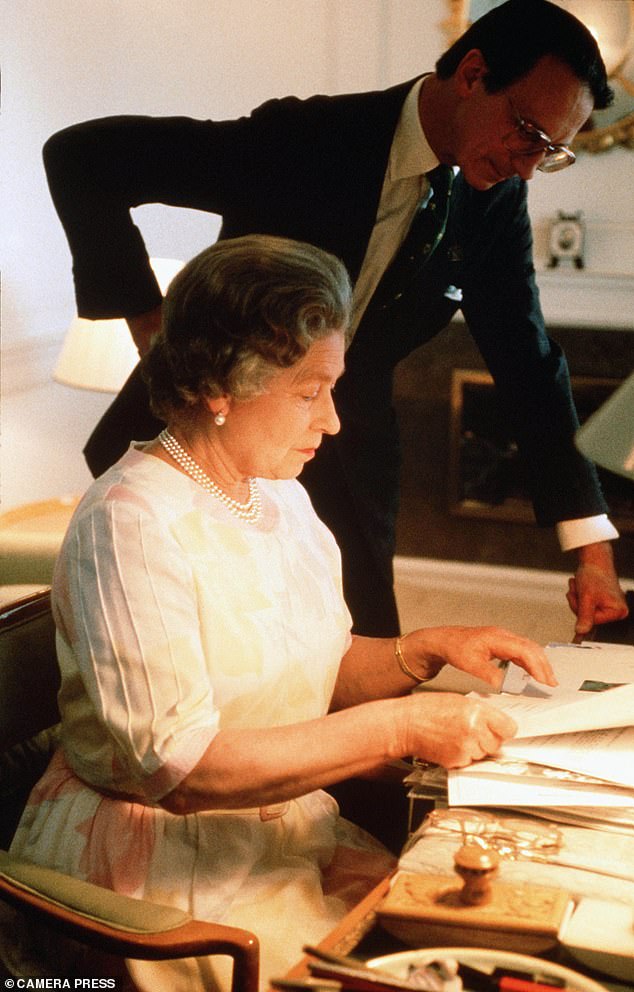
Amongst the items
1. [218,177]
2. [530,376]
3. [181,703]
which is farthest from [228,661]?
[530,376]

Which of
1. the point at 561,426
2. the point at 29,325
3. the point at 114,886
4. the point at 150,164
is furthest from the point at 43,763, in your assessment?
the point at 29,325

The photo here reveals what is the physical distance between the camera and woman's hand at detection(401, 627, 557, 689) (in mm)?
1419

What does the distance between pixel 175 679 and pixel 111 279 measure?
813mm

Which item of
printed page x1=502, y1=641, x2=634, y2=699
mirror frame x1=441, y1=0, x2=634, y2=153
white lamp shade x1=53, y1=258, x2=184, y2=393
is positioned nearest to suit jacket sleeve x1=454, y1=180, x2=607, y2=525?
printed page x1=502, y1=641, x2=634, y2=699

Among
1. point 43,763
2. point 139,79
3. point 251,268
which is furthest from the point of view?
→ point 139,79

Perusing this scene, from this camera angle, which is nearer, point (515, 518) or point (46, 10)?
point (46, 10)

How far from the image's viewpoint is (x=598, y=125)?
412 cm

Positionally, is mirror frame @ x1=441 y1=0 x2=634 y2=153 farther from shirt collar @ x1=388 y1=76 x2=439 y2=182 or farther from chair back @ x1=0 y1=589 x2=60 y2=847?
chair back @ x1=0 y1=589 x2=60 y2=847

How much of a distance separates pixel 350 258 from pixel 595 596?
26.2 inches

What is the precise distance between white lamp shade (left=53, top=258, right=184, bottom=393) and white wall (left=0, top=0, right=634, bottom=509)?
0.57m

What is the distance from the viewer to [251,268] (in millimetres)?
1334

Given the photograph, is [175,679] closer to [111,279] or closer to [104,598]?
[104,598]

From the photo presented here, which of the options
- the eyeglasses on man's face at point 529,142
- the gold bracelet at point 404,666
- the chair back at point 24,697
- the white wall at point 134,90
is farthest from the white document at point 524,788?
the white wall at point 134,90

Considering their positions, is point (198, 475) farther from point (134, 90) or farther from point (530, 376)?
point (134, 90)
